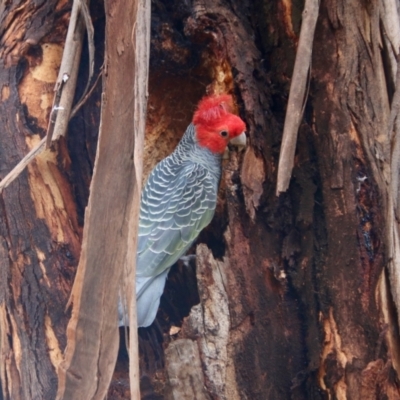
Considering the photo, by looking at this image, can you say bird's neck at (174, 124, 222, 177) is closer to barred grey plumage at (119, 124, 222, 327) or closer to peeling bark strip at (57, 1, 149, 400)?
barred grey plumage at (119, 124, 222, 327)

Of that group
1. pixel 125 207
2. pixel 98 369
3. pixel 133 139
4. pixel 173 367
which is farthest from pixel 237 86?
pixel 98 369

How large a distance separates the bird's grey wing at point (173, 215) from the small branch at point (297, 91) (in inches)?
27.6

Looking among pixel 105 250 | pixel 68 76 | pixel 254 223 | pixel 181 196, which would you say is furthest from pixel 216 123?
pixel 105 250

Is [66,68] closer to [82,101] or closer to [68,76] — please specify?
[68,76]

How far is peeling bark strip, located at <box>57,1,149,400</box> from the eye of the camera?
128cm

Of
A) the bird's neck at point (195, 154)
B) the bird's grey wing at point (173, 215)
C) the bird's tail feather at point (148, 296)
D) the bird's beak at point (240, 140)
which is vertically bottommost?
the bird's tail feather at point (148, 296)

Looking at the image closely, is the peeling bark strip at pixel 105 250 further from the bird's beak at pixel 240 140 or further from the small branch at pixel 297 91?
the bird's beak at pixel 240 140

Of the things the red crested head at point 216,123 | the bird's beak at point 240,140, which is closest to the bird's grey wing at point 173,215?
the red crested head at point 216,123

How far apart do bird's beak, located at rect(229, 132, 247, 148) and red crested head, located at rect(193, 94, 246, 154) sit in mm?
13

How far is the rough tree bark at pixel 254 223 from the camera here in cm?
175

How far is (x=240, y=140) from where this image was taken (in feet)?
7.15

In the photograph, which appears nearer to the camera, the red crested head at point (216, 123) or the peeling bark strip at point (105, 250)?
the peeling bark strip at point (105, 250)

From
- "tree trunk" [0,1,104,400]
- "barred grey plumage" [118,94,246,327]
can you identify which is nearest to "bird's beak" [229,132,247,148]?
"barred grey plumage" [118,94,246,327]

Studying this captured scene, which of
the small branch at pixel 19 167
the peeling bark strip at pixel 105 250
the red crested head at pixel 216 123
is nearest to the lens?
the peeling bark strip at pixel 105 250
